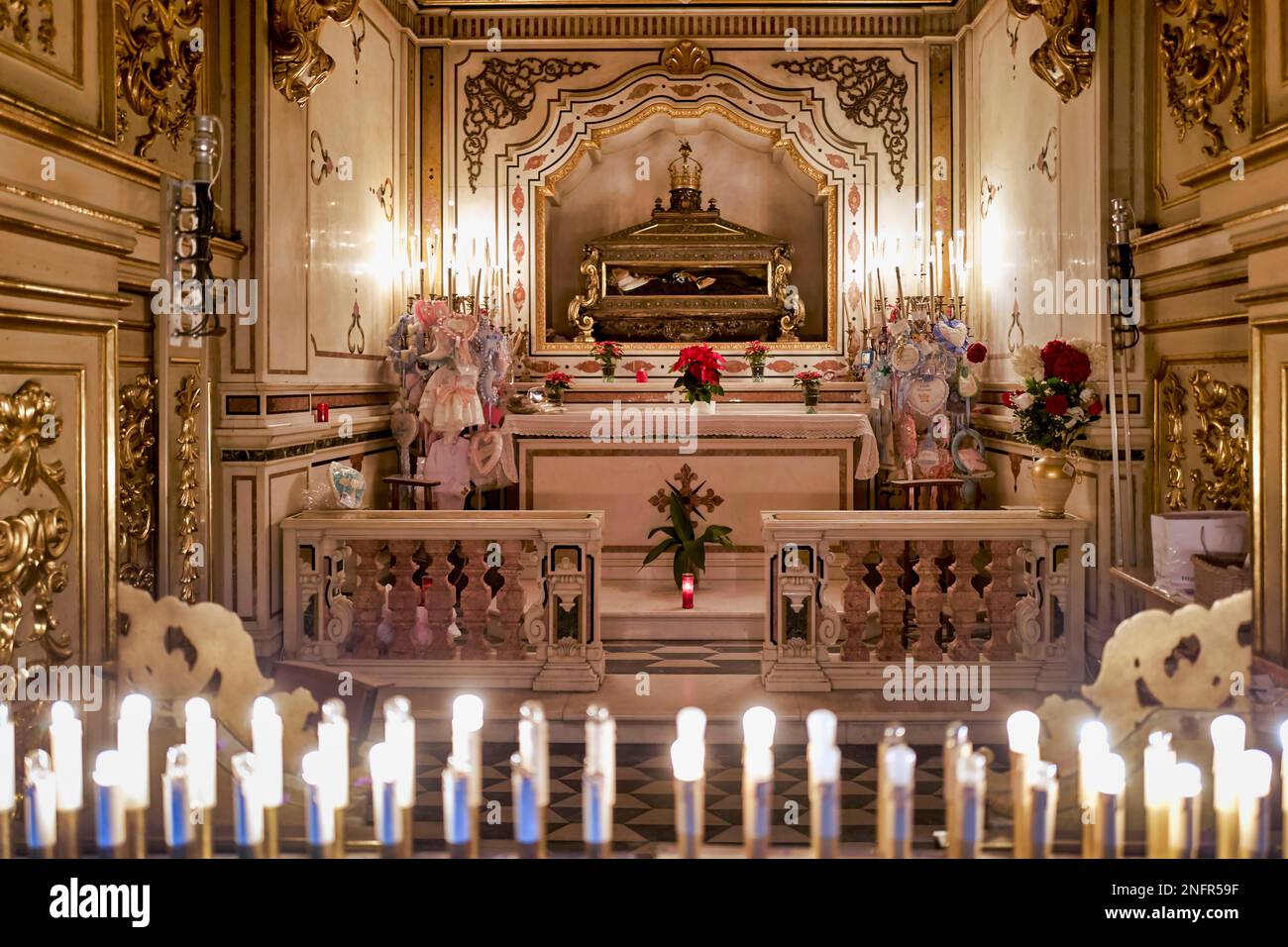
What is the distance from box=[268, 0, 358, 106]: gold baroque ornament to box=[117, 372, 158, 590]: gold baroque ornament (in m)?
1.77

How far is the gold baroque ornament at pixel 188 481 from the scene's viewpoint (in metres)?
5.27

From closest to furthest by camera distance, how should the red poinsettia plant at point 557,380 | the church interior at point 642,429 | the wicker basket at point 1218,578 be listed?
1. the church interior at point 642,429
2. the wicker basket at point 1218,578
3. the red poinsettia plant at point 557,380

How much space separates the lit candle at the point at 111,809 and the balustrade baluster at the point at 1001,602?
4230mm

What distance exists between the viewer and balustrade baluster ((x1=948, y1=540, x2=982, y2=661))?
5191 mm

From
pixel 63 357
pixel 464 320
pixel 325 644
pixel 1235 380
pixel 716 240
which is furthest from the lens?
pixel 716 240

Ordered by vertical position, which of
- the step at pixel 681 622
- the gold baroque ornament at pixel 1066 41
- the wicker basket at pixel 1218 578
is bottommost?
the step at pixel 681 622

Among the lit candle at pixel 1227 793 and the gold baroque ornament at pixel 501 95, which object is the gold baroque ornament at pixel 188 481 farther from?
the lit candle at pixel 1227 793

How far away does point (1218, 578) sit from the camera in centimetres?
356

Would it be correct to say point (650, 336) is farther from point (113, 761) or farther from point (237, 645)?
point (113, 761)

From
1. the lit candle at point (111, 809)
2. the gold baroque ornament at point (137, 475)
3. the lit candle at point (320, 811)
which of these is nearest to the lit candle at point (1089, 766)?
the lit candle at point (320, 811)

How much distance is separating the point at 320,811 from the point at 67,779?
0.39 m

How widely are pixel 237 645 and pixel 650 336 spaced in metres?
7.01
